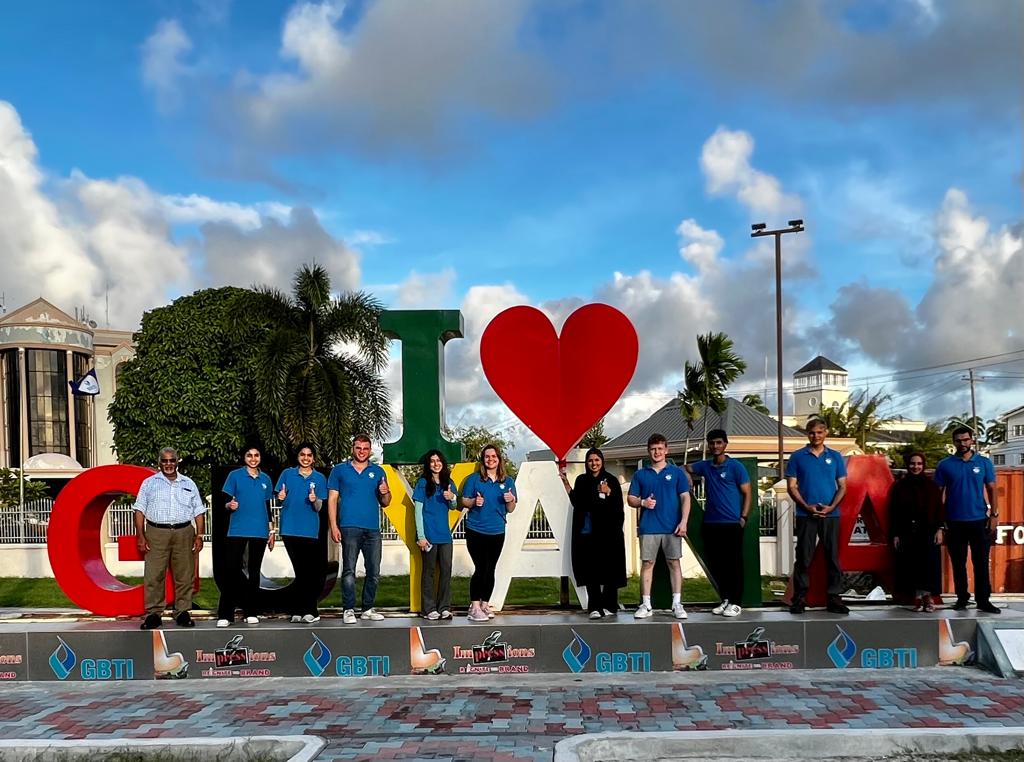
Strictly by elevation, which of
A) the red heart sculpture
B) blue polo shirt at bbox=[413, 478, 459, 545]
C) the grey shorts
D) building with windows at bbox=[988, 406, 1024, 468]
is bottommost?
building with windows at bbox=[988, 406, 1024, 468]

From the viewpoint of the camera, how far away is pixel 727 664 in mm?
7977

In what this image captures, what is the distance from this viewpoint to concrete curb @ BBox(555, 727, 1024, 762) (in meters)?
5.32

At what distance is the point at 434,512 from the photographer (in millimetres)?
8609

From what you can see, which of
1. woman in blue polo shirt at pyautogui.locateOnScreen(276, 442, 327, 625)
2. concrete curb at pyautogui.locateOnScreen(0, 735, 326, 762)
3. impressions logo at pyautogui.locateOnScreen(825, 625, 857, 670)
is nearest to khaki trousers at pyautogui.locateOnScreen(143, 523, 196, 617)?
woman in blue polo shirt at pyautogui.locateOnScreen(276, 442, 327, 625)

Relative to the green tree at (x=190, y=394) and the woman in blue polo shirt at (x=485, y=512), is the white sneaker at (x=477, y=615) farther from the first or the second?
the green tree at (x=190, y=394)

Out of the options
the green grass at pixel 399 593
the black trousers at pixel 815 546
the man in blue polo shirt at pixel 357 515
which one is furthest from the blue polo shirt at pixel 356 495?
the black trousers at pixel 815 546

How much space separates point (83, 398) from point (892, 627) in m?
50.8

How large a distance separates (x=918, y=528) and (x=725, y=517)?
204cm

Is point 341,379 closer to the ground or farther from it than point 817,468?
farther from it

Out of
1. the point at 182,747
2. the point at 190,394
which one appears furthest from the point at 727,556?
the point at 190,394

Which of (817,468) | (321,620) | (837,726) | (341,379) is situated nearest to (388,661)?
(321,620)

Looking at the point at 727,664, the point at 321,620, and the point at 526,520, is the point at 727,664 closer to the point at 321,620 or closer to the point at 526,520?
the point at 526,520

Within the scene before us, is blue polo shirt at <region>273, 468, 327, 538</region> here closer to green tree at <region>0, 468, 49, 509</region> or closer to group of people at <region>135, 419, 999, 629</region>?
group of people at <region>135, 419, 999, 629</region>

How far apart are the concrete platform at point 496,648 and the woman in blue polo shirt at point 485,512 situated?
594mm
